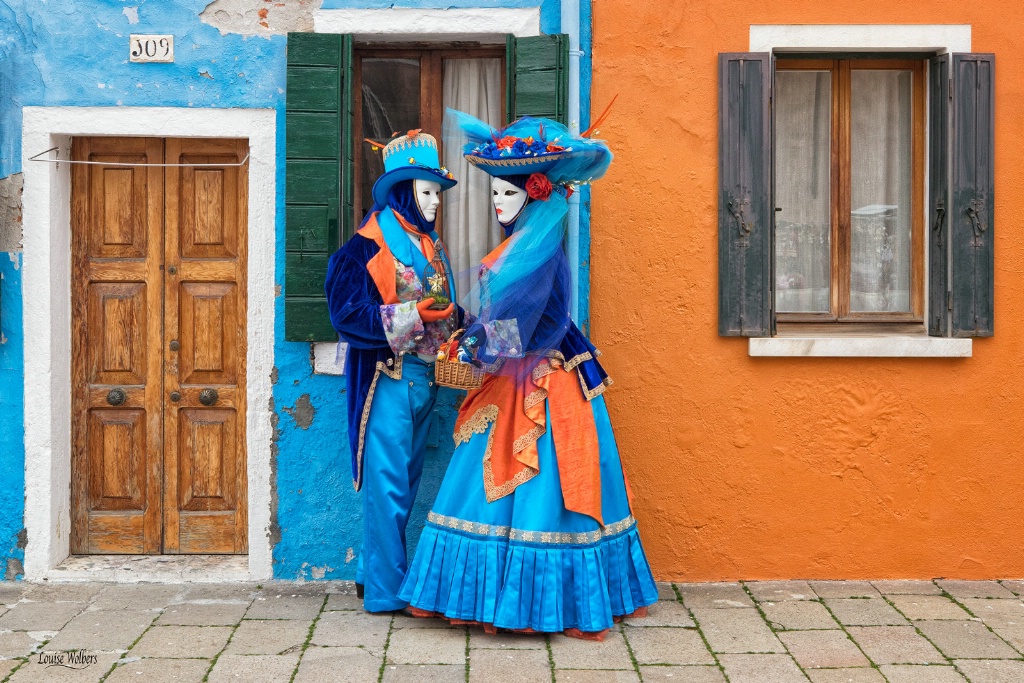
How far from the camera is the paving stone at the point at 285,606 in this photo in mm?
4598

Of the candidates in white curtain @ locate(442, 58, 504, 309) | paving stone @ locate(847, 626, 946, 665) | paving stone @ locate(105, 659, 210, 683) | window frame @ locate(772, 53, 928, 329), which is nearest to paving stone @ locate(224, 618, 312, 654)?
paving stone @ locate(105, 659, 210, 683)

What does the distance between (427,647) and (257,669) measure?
674mm

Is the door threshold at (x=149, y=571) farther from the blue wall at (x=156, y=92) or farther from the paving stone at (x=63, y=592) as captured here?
the blue wall at (x=156, y=92)

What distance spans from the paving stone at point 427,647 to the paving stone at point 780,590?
4.83 feet

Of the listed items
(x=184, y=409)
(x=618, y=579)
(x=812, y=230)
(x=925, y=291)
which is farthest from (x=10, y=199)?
(x=925, y=291)

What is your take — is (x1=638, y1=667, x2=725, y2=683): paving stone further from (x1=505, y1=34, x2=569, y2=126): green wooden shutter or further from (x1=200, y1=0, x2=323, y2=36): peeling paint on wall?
(x1=200, y1=0, x2=323, y2=36): peeling paint on wall

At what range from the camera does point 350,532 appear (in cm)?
508

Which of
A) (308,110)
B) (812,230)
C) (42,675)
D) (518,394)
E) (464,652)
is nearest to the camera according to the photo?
(42,675)

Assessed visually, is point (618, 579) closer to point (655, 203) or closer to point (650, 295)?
point (650, 295)

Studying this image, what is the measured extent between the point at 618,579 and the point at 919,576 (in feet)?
5.53

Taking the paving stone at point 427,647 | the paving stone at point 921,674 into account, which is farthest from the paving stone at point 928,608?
the paving stone at point 427,647

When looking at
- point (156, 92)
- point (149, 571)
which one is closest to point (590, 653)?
point (149, 571)

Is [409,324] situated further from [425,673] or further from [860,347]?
[860,347]

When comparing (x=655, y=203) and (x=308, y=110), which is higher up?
(x=308, y=110)
